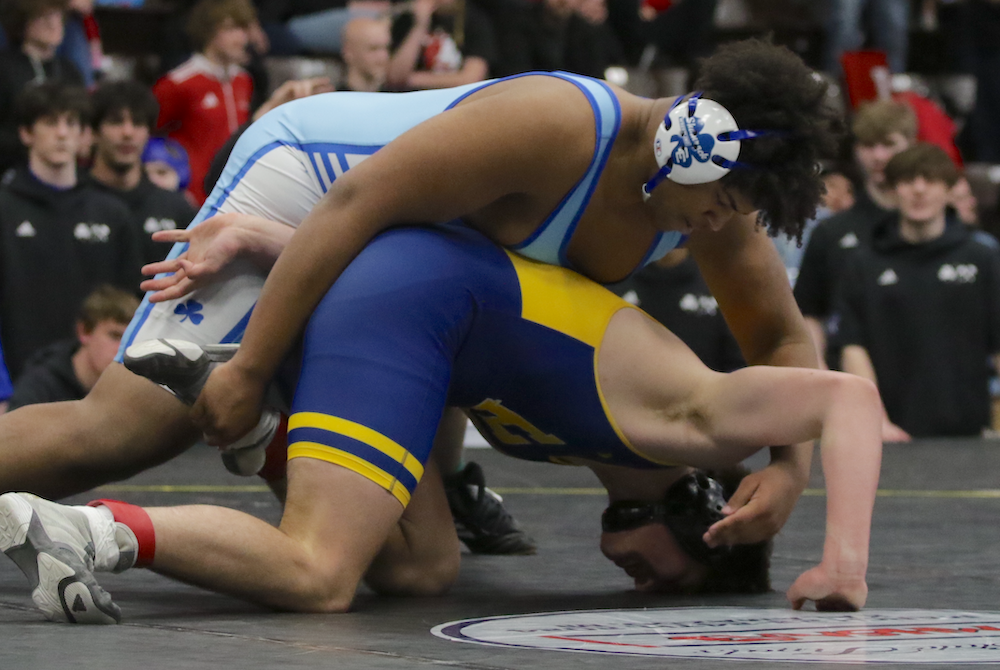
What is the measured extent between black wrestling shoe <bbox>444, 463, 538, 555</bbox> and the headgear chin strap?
115 centimetres

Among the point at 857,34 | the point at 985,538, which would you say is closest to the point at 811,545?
the point at 985,538

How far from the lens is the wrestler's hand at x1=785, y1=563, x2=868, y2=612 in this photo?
256cm

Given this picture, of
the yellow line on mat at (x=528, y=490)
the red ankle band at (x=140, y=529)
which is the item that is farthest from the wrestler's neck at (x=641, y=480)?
the yellow line on mat at (x=528, y=490)

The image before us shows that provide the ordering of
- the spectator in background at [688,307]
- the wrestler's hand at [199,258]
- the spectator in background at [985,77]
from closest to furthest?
the wrestler's hand at [199,258], the spectator in background at [688,307], the spectator in background at [985,77]

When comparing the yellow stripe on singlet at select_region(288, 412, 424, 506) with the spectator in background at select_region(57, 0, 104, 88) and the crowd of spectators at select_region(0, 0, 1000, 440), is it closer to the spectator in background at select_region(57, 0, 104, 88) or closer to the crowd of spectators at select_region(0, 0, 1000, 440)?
the crowd of spectators at select_region(0, 0, 1000, 440)

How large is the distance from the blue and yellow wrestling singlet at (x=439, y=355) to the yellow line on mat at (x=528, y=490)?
1829mm

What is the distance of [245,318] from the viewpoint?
288 centimetres

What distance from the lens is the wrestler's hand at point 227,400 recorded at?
102 inches

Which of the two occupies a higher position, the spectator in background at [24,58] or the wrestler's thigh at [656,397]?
the spectator in background at [24,58]

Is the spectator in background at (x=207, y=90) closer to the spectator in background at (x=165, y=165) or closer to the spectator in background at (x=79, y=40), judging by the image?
the spectator in background at (x=165, y=165)

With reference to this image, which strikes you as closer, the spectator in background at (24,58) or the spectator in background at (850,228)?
the spectator in background at (24,58)

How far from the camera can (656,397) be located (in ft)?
8.95

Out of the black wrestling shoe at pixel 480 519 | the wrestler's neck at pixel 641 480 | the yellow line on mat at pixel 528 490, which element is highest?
the wrestler's neck at pixel 641 480

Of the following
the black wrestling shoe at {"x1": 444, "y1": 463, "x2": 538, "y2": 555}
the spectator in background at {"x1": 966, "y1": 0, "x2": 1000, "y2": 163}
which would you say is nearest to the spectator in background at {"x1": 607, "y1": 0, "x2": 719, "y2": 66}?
the spectator in background at {"x1": 966, "y1": 0, "x2": 1000, "y2": 163}
